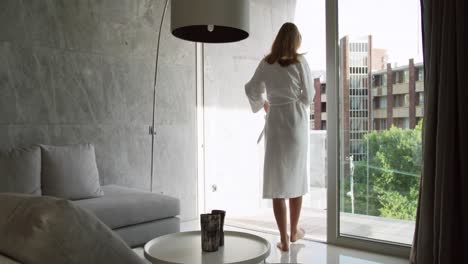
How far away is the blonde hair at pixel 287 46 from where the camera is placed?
10.9 feet

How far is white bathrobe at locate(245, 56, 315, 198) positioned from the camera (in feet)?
11.0

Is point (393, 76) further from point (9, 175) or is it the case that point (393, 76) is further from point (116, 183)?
point (9, 175)

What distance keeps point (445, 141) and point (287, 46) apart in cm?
143

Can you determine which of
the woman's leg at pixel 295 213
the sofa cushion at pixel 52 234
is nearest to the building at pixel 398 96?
the woman's leg at pixel 295 213

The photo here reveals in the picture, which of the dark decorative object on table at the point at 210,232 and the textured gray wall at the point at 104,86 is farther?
the textured gray wall at the point at 104,86

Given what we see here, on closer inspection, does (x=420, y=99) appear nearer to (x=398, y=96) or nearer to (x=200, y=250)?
(x=398, y=96)

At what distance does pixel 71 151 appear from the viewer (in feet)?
10.7

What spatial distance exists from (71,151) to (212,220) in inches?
65.3

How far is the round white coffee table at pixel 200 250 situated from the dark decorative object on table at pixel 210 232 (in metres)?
0.03

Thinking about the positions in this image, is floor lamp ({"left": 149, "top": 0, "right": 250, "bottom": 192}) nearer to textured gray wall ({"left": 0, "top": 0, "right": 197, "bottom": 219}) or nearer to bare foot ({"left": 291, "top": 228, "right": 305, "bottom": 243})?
textured gray wall ({"left": 0, "top": 0, "right": 197, "bottom": 219})

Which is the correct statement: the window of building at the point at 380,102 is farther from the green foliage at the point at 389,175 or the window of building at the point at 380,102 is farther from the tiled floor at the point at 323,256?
the tiled floor at the point at 323,256

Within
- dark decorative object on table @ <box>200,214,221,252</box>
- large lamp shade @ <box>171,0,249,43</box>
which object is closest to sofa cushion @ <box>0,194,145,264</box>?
dark decorative object on table @ <box>200,214,221,252</box>

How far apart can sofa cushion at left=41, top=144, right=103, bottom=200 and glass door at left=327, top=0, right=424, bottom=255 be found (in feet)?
6.31

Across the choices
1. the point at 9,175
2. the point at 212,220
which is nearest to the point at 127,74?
the point at 9,175
